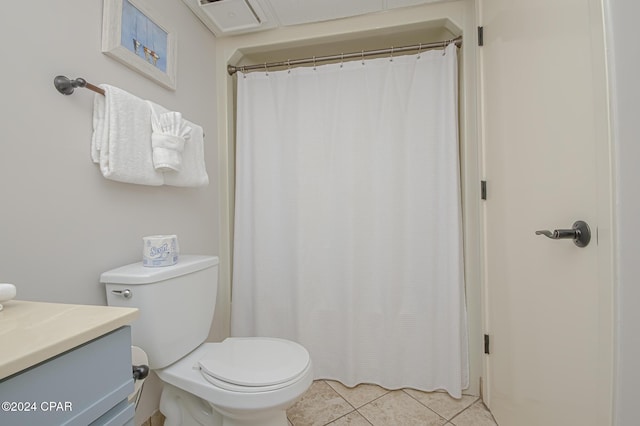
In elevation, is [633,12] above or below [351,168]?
above

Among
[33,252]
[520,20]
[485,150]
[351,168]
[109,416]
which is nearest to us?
[109,416]

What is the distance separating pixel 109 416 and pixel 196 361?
60 cm

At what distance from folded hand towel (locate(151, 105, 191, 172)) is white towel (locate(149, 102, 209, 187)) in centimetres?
4

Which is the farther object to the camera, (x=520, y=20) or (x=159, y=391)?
(x=159, y=391)

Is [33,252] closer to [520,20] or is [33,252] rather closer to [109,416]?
[109,416]

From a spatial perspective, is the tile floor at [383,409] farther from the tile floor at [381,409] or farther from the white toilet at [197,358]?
the white toilet at [197,358]

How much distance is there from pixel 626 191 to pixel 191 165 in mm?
1443

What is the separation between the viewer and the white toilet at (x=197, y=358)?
Result: 0.91m

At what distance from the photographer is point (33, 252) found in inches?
31.2

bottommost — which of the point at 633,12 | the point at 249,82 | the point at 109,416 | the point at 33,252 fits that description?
the point at 109,416

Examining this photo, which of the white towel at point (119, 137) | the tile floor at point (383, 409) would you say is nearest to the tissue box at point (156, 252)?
the white towel at point (119, 137)

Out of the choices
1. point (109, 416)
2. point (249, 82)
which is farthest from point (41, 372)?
point (249, 82)

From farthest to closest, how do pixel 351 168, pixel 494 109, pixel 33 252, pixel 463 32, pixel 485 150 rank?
pixel 351 168 < pixel 463 32 < pixel 485 150 < pixel 494 109 < pixel 33 252

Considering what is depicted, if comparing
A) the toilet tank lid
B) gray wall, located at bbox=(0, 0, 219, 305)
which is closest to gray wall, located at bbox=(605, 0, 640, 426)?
the toilet tank lid
